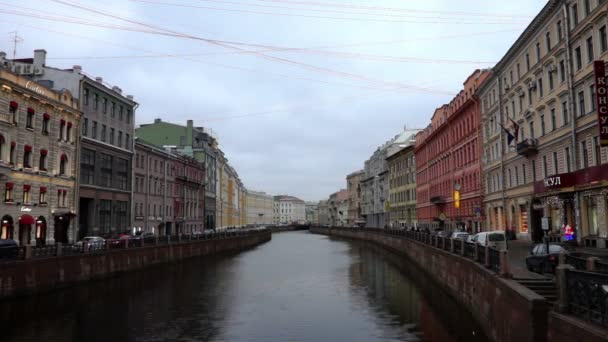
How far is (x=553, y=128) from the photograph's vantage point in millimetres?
39656

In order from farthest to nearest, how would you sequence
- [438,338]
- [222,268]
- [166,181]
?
[166,181], [222,268], [438,338]

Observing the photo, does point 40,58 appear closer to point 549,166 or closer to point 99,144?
point 99,144

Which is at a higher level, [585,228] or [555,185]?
[555,185]

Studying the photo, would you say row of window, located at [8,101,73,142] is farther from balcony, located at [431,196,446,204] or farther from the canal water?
balcony, located at [431,196,446,204]

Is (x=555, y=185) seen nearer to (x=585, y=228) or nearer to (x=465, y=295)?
(x=585, y=228)

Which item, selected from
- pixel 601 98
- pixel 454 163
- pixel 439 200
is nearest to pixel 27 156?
pixel 601 98

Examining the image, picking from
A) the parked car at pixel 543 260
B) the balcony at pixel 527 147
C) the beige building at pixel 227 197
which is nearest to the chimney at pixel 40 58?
the balcony at pixel 527 147

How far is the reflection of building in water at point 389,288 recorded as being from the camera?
85.5 ft

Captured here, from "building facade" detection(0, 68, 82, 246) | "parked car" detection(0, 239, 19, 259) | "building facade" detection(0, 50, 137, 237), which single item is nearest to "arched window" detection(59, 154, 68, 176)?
"building facade" detection(0, 68, 82, 246)

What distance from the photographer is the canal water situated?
20.9 m

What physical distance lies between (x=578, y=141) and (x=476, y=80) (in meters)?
27.0

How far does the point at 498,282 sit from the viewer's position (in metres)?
17.2

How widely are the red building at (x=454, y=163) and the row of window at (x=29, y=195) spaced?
112 ft

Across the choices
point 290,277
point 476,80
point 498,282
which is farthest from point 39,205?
point 476,80
